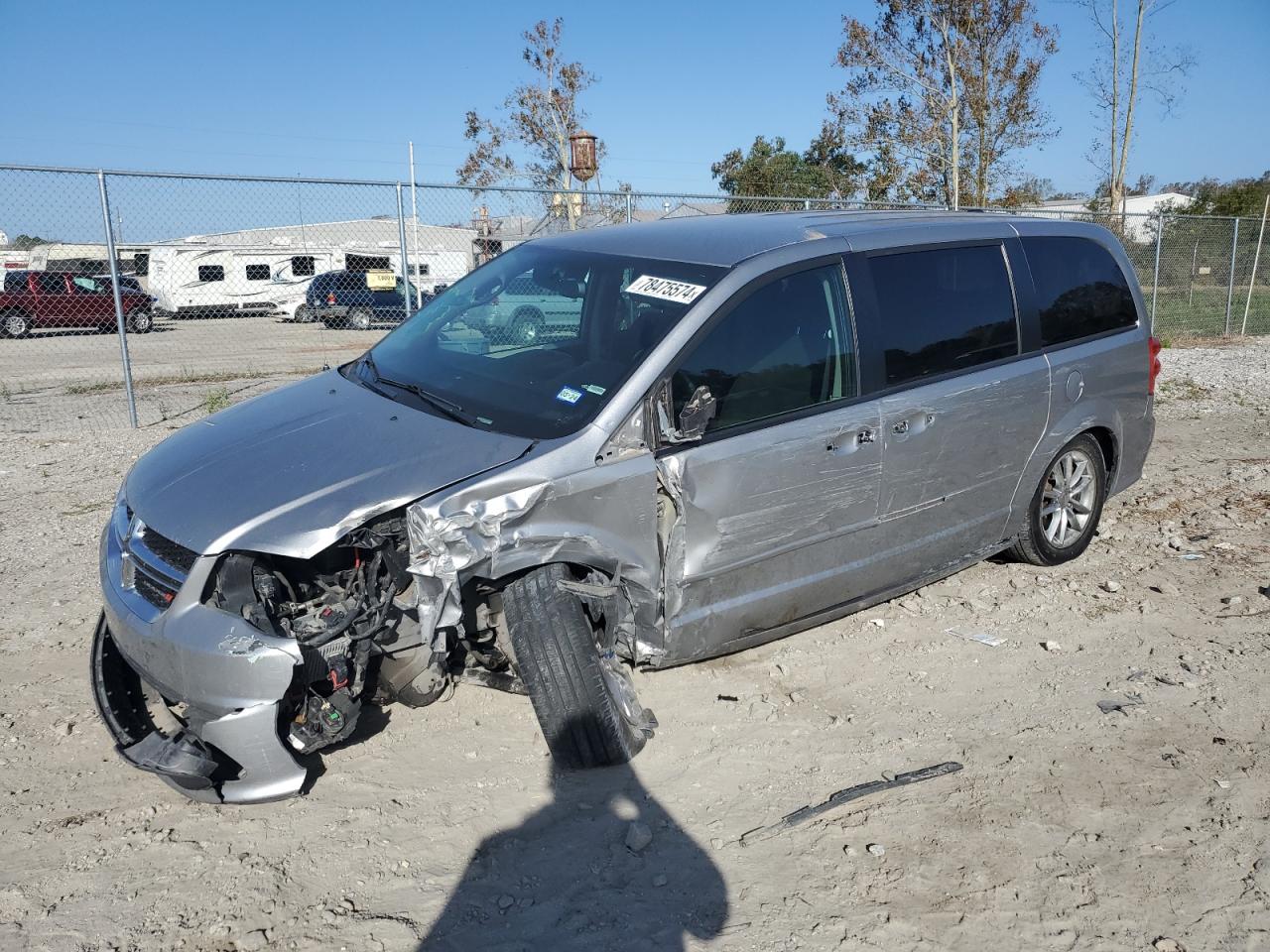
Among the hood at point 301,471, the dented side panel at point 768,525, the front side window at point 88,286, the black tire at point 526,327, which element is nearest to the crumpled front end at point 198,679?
the hood at point 301,471

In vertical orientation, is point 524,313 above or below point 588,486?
above

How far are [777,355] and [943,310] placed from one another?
40.9 inches

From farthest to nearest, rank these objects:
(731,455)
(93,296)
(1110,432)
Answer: (93,296) → (1110,432) → (731,455)

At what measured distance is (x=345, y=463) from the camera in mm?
3273

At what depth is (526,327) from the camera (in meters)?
4.23

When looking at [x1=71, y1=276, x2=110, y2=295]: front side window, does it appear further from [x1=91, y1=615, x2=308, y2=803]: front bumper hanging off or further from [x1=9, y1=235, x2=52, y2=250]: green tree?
[x1=91, y1=615, x2=308, y2=803]: front bumper hanging off

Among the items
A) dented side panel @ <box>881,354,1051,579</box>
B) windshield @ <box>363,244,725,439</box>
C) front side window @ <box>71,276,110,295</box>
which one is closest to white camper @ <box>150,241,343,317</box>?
front side window @ <box>71,276,110,295</box>

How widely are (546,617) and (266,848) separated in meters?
1.12

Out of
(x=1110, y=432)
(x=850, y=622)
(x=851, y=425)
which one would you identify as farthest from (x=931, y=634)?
(x=1110, y=432)

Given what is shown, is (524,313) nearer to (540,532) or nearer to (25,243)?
(540,532)

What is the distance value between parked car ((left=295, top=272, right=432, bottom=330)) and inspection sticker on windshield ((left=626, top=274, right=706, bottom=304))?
9.24 meters

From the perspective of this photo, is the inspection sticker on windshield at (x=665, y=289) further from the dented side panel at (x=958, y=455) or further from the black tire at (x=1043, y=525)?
the black tire at (x=1043, y=525)

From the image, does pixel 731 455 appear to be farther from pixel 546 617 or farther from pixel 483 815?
pixel 483 815

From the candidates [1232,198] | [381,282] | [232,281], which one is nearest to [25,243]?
[381,282]
